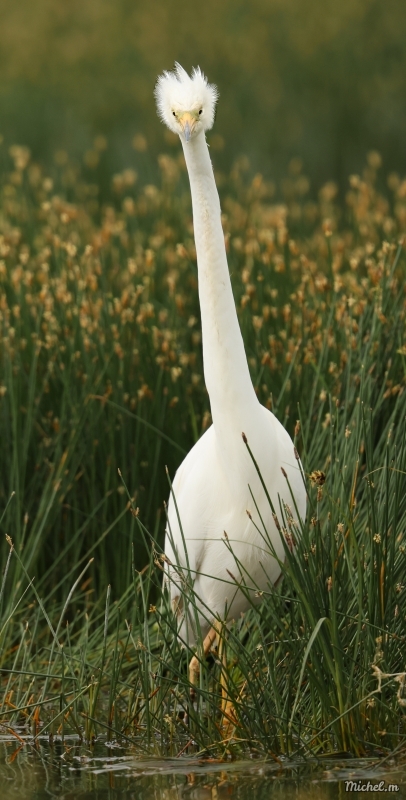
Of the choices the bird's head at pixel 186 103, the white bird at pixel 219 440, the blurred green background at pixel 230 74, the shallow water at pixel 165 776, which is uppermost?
the blurred green background at pixel 230 74

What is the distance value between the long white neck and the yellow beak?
0.12 m

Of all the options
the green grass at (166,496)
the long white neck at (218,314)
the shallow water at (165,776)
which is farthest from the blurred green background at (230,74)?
the shallow water at (165,776)

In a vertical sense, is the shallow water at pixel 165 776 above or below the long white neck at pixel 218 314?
below

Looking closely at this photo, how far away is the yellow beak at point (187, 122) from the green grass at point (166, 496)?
893mm

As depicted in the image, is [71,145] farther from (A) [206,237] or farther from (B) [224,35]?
(A) [206,237]

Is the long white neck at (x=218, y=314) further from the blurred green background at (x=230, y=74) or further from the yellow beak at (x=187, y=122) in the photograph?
the blurred green background at (x=230, y=74)

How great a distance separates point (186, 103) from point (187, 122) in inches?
2.9

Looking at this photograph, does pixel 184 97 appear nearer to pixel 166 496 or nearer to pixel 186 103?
pixel 186 103

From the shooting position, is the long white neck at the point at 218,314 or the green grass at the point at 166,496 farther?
the long white neck at the point at 218,314

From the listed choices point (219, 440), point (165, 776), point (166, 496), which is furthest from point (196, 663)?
point (166, 496)

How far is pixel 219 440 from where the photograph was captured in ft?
11.5

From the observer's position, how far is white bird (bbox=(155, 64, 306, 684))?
3.31 m

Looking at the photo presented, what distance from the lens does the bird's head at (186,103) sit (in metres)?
3.22

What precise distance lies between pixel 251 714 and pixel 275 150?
10.6 metres
